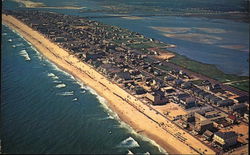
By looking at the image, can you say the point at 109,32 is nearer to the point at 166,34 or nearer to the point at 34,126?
the point at 166,34

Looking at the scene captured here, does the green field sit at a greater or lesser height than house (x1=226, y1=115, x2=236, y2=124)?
greater

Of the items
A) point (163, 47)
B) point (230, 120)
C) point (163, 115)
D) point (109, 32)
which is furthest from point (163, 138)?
point (109, 32)

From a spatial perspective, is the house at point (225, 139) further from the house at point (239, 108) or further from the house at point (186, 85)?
the house at point (186, 85)

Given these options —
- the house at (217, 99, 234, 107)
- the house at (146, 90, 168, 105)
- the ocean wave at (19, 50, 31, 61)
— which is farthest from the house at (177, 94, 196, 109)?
the ocean wave at (19, 50, 31, 61)

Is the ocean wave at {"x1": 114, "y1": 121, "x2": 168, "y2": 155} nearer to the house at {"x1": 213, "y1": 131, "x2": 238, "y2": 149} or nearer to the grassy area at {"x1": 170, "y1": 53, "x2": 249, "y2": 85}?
A: the house at {"x1": 213, "y1": 131, "x2": 238, "y2": 149}

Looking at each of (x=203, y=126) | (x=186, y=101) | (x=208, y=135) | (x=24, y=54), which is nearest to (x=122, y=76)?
(x=186, y=101)

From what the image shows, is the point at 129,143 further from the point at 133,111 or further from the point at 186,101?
the point at 186,101
